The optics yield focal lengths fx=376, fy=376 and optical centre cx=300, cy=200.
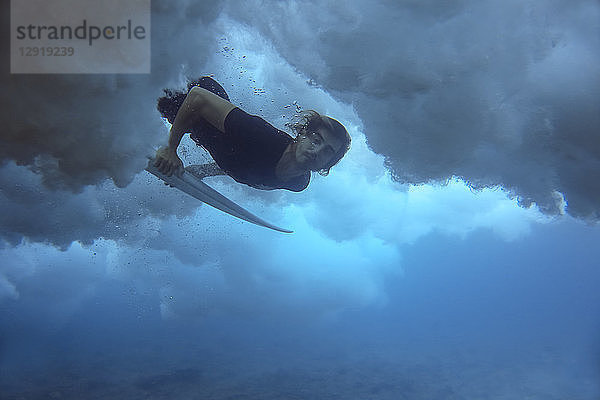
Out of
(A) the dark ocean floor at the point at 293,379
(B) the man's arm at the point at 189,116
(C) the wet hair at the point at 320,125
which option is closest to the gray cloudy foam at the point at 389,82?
(B) the man's arm at the point at 189,116

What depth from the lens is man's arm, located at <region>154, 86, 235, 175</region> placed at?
412cm

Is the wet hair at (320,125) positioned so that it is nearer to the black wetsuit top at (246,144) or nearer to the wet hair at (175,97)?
the black wetsuit top at (246,144)

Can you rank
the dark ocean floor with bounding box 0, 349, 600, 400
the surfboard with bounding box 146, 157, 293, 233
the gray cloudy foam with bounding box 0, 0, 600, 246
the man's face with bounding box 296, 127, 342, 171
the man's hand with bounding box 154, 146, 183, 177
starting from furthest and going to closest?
1. the dark ocean floor with bounding box 0, 349, 600, 400
2. the gray cloudy foam with bounding box 0, 0, 600, 246
3. the surfboard with bounding box 146, 157, 293, 233
4. the man's face with bounding box 296, 127, 342, 171
5. the man's hand with bounding box 154, 146, 183, 177

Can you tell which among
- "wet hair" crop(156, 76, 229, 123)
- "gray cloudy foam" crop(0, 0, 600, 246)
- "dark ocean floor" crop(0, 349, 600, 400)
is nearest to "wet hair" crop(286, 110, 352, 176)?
"wet hair" crop(156, 76, 229, 123)

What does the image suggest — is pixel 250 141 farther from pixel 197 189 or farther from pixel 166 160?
pixel 197 189

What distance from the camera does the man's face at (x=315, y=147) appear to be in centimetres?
456

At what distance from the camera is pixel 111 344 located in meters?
20.8

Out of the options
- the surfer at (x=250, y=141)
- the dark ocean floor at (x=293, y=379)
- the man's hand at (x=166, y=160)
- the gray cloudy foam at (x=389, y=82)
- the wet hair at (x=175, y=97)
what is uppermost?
the gray cloudy foam at (x=389, y=82)

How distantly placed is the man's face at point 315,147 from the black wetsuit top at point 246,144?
19cm

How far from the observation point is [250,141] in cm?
450

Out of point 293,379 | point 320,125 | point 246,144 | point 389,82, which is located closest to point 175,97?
point 246,144

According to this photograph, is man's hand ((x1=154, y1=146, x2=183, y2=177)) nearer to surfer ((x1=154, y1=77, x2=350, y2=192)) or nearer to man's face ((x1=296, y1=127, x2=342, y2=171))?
surfer ((x1=154, y1=77, x2=350, y2=192))

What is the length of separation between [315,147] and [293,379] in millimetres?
11480

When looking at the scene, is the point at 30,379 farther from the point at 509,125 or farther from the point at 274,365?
the point at 509,125
